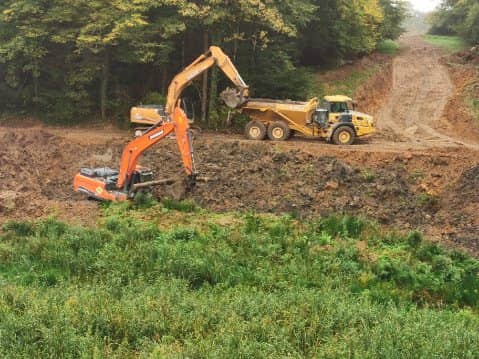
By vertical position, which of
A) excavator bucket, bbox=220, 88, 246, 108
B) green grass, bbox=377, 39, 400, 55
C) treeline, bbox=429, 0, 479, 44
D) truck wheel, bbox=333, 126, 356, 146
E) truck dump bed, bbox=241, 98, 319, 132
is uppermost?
treeline, bbox=429, 0, 479, 44

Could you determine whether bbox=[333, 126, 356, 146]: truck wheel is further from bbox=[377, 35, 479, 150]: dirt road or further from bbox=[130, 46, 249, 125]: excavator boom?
bbox=[130, 46, 249, 125]: excavator boom

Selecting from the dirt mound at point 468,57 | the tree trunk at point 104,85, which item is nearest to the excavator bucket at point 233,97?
the tree trunk at point 104,85

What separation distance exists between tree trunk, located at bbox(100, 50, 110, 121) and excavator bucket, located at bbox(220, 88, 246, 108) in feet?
23.1

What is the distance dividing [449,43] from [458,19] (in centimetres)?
453

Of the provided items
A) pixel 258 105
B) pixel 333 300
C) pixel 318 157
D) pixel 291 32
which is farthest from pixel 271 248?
pixel 291 32

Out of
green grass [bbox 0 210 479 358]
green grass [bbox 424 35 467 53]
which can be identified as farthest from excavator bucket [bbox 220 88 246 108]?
green grass [bbox 424 35 467 53]

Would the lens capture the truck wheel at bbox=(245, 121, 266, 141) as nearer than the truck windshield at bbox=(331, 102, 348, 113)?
No

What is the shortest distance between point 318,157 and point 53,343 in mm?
12998

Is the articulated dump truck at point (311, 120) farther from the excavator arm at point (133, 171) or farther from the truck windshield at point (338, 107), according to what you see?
the excavator arm at point (133, 171)

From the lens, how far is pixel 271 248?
514 inches

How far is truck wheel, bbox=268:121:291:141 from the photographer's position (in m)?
22.1

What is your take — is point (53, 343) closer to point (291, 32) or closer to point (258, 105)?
point (258, 105)

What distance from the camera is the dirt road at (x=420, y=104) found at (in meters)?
24.2

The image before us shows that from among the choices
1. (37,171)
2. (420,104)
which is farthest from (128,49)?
(420,104)
